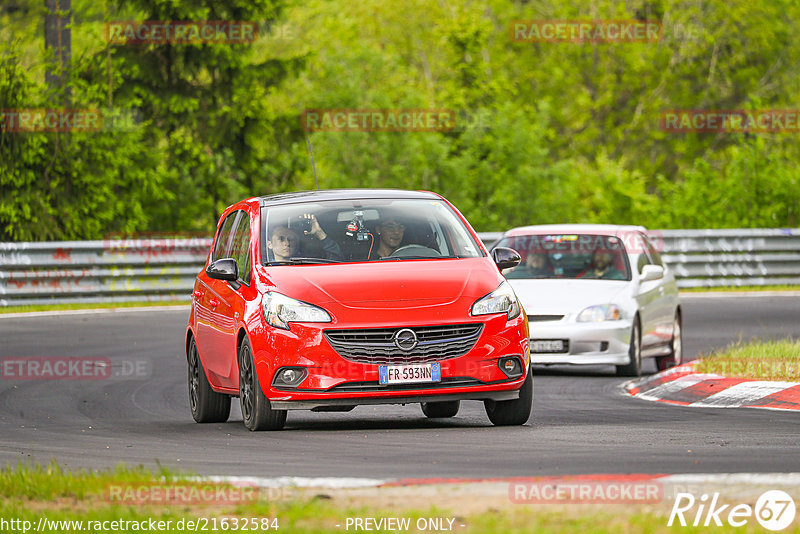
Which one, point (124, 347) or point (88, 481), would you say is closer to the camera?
point (88, 481)

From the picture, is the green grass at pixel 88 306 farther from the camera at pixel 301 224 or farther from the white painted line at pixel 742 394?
the white painted line at pixel 742 394

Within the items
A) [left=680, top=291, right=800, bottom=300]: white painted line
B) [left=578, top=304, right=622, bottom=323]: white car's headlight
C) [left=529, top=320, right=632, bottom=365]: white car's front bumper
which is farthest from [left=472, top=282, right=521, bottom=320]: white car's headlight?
[left=680, top=291, right=800, bottom=300]: white painted line

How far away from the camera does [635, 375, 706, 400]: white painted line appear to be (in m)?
13.9

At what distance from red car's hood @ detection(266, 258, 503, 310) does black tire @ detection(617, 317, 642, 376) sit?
5485 mm

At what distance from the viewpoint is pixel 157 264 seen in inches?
1081

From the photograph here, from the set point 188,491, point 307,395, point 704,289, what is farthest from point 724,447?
point 704,289

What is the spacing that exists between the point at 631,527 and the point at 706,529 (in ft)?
0.97

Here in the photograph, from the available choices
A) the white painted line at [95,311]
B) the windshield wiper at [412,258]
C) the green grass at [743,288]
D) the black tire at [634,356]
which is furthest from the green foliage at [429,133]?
the windshield wiper at [412,258]

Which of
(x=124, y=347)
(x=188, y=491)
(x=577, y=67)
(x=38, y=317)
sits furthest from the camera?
(x=577, y=67)

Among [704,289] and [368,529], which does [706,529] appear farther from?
[704,289]

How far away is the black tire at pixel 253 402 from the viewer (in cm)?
1056

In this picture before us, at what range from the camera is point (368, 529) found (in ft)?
19.9

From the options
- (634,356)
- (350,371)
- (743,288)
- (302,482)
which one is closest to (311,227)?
(350,371)

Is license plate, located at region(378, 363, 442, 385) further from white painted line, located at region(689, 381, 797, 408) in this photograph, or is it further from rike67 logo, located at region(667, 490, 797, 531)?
rike67 logo, located at region(667, 490, 797, 531)
